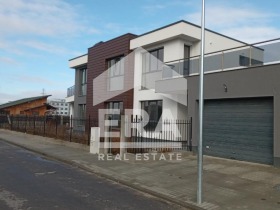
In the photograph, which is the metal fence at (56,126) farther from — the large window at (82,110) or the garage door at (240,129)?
the garage door at (240,129)

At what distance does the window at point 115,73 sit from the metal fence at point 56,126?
380 centimetres

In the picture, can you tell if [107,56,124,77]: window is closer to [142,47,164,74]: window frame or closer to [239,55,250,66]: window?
[142,47,164,74]: window frame

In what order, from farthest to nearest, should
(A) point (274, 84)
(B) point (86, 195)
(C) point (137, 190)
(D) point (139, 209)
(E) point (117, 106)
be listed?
1. (E) point (117, 106)
2. (A) point (274, 84)
3. (C) point (137, 190)
4. (B) point (86, 195)
5. (D) point (139, 209)

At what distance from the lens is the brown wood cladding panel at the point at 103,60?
21.5 metres

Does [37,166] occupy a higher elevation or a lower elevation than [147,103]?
lower

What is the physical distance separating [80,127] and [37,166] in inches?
327

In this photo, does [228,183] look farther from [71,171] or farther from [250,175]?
[71,171]

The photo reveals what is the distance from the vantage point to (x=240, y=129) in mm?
13078

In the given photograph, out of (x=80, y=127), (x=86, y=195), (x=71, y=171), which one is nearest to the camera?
(x=86, y=195)

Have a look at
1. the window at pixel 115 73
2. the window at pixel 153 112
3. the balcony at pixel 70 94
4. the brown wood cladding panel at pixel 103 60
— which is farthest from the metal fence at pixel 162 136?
the balcony at pixel 70 94

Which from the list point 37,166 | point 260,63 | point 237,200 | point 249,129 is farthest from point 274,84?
point 37,166

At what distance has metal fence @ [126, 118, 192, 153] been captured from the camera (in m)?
15.1

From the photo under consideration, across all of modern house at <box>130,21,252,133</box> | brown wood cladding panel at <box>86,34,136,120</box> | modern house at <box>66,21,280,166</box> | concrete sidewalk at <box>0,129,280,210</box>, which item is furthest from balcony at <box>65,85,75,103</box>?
concrete sidewalk at <box>0,129,280,210</box>

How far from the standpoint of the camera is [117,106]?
2280cm
